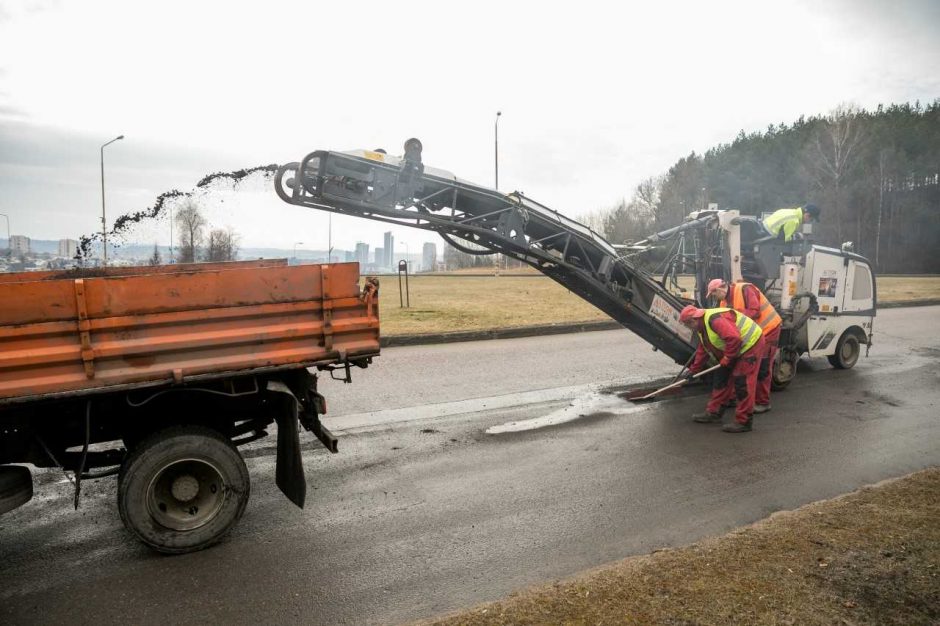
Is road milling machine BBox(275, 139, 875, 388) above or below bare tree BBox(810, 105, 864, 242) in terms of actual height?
below

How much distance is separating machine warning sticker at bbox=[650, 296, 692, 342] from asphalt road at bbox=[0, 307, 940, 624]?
0.92m

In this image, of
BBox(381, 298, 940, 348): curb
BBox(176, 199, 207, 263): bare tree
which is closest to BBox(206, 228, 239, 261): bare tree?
BBox(176, 199, 207, 263): bare tree

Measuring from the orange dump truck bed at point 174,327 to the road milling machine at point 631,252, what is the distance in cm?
175

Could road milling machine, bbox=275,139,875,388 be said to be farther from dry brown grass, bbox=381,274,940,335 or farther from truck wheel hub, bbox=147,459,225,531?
dry brown grass, bbox=381,274,940,335

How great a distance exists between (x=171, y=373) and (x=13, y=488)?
122 centimetres

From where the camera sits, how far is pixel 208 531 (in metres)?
4.22

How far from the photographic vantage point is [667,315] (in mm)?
8141

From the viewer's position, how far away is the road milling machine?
6.03m

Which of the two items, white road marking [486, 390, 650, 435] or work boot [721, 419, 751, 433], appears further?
white road marking [486, 390, 650, 435]

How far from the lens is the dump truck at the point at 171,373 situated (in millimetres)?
3775

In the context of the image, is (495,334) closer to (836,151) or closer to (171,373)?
(171,373)

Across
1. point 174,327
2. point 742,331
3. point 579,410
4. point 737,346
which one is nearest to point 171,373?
point 174,327

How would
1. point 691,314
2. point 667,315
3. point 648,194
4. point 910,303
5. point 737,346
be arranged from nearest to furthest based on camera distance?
1. point 737,346
2. point 691,314
3. point 667,315
4. point 910,303
5. point 648,194

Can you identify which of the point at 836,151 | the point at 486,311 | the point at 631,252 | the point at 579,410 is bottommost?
the point at 579,410
